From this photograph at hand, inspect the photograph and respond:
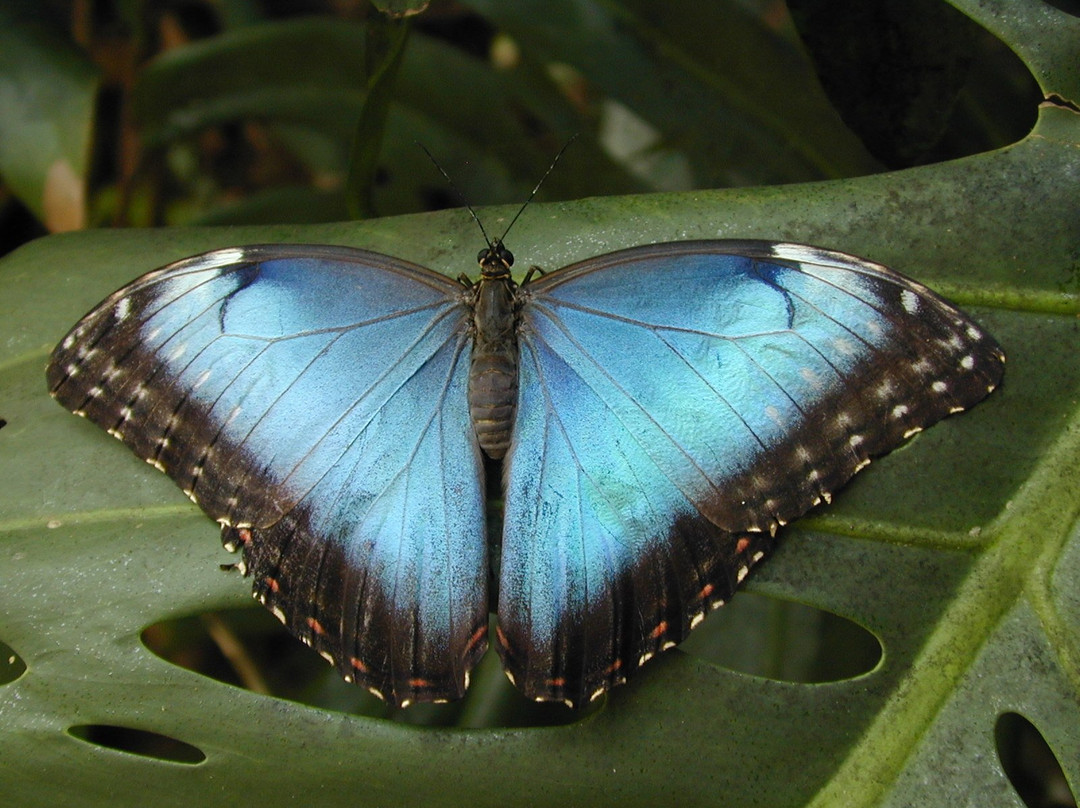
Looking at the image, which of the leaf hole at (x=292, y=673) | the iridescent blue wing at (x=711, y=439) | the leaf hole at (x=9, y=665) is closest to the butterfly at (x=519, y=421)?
the iridescent blue wing at (x=711, y=439)

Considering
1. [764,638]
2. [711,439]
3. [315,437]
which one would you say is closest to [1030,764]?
[764,638]

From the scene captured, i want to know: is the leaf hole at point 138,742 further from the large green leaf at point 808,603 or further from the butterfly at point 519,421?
the butterfly at point 519,421

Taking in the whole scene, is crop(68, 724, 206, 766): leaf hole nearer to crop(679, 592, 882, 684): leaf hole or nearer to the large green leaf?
the large green leaf

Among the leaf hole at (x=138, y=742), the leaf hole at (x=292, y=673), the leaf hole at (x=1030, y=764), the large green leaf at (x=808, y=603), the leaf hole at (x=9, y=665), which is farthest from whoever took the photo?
the leaf hole at (x=138, y=742)

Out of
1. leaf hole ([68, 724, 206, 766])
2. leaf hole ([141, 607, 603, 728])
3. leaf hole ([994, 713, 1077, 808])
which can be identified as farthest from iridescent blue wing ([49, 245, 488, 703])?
leaf hole ([68, 724, 206, 766])

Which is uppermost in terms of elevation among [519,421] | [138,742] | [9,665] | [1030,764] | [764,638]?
[519,421]

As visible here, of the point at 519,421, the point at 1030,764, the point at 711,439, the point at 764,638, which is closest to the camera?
the point at 711,439

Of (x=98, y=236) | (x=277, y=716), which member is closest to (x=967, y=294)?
(x=277, y=716)

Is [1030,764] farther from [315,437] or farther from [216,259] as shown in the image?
[216,259]
